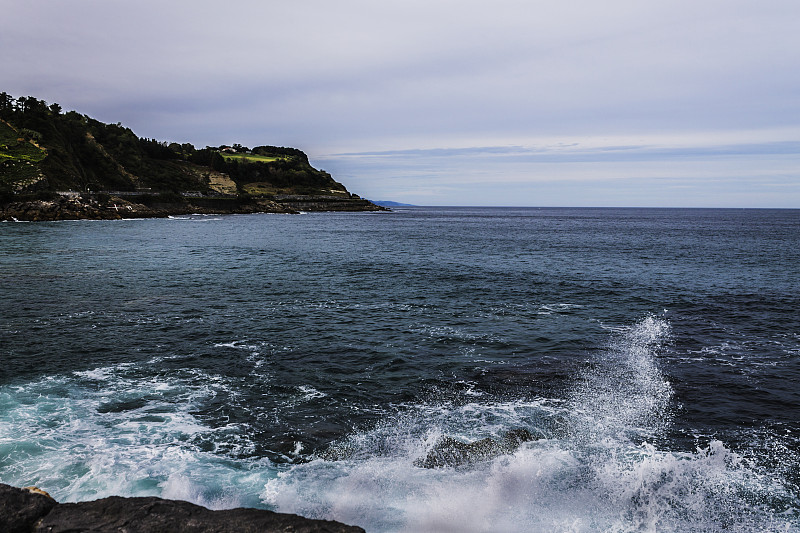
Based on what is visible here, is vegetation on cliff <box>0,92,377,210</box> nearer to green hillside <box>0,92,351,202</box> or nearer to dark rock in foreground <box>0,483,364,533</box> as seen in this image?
green hillside <box>0,92,351,202</box>

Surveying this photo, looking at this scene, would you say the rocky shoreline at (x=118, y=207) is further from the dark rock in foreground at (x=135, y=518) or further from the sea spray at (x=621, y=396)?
the dark rock in foreground at (x=135, y=518)

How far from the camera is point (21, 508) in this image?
6844mm

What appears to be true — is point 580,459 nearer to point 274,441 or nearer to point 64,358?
point 274,441

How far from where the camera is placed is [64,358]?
19453 mm

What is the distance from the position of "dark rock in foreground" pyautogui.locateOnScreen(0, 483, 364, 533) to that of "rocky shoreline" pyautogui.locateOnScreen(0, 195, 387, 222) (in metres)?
126

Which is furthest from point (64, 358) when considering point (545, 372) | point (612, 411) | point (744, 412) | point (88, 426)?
point (744, 412)

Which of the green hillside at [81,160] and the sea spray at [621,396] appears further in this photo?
the green hillside at [81,160]

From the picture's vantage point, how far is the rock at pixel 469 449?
12102 millimetres

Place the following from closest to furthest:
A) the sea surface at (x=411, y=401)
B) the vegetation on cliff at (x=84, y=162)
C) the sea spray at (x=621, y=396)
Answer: the sea surface at (x=411, y=401)
the sea spray at (x=621, y=396)
the vegetation on cliff at (x=84, y=162)

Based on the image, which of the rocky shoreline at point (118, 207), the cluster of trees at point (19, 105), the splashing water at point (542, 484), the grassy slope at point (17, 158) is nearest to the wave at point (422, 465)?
the splashing water at point (542, 484)

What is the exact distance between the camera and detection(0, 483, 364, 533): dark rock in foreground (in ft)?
21.4

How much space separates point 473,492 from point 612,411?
6796mm

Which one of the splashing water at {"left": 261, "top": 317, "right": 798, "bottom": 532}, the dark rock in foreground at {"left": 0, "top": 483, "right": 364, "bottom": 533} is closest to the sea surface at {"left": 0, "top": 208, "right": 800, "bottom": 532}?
the splashing water at {"left": 261, "top": 317, "right": 798, "bottom": 532}

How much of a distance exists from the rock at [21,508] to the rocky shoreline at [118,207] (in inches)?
4933
